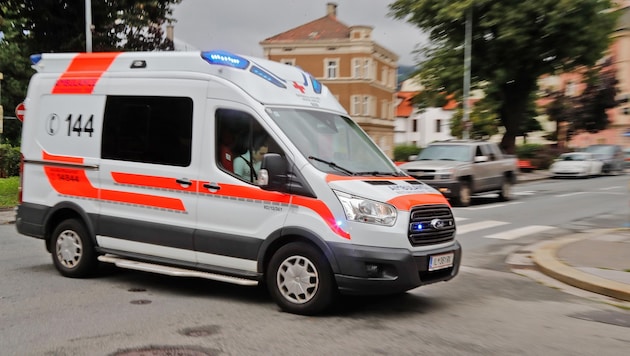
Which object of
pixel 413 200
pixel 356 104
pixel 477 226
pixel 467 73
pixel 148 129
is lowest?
pixel 477 226

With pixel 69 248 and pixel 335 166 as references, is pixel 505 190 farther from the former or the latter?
pixel 69 248

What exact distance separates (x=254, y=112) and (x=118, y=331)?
2452 millimetres

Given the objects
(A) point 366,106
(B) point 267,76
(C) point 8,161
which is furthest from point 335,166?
(A) point 366,106

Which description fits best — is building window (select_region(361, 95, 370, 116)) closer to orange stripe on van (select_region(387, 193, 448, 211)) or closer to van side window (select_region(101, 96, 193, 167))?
van side window (select_region(101, 96, 193, 167))

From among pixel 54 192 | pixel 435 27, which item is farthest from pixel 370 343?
pixel 435 27

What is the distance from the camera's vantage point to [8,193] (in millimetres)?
18219

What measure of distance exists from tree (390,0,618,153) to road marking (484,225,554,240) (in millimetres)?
17574

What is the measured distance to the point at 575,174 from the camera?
34062 millimetres

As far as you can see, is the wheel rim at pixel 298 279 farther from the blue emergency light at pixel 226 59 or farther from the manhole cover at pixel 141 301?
the blue emergency light at pixel 226 59

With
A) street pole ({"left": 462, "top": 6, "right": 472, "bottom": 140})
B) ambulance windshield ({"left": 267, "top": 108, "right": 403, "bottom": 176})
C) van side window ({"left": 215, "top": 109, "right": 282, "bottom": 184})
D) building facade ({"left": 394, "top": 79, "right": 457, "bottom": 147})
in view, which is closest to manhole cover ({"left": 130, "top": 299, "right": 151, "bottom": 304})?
van side window ({"left": 215, "top": 109, "right": 282, "bottom": 184})

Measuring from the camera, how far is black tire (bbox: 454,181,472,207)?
17.7 meters

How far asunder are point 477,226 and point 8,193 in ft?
42.8

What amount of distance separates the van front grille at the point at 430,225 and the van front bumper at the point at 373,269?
0.67ft

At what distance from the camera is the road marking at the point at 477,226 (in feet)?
43.7
